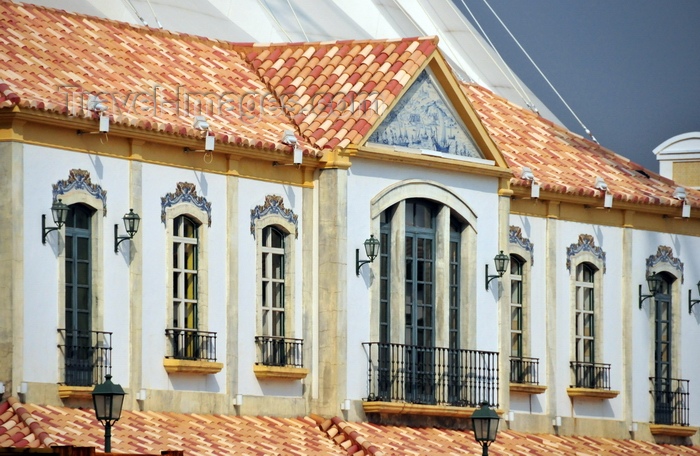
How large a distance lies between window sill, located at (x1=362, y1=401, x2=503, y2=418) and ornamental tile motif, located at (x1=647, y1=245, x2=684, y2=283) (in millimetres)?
6315

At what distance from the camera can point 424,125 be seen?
38.4 metres

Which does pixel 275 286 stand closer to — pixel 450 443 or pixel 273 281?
pixel 273 281

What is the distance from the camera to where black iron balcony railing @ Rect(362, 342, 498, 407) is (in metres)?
37.3

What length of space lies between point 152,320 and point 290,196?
3668 millimetres

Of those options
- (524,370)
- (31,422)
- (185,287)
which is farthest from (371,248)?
(31,422)

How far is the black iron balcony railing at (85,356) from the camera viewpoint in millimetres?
32625

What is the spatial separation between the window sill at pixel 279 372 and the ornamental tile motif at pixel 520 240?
5876 millimetres

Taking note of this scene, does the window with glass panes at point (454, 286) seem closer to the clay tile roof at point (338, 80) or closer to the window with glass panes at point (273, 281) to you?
the clay tile roof at point (338, 80)

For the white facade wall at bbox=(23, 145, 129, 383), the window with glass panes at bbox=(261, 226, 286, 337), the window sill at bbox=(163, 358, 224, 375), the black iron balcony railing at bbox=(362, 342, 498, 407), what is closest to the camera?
Result: the white facade wall at bbox=(23, 145, 129, 383)

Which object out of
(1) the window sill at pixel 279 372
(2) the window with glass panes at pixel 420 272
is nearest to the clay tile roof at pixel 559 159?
(2) the window with glass panes at pixel 420 272

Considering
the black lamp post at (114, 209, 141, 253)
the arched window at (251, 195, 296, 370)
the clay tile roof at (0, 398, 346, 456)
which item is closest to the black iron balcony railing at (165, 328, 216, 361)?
the clay tile roof at (0, 398, 346, 456)

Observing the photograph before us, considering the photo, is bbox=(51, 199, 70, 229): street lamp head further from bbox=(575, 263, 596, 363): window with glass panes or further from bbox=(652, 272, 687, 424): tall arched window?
bbox=(652, 272, 687, 424): tall arched window

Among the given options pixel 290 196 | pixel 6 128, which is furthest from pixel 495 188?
pixel 6 128

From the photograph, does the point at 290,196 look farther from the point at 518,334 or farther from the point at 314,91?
the point at 518,334
